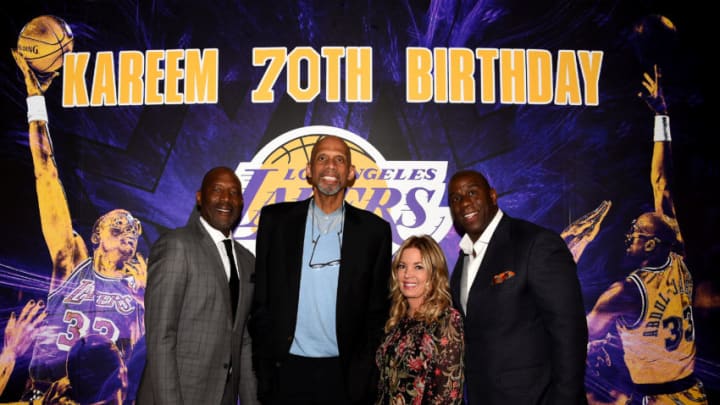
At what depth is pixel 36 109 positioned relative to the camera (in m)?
4.16

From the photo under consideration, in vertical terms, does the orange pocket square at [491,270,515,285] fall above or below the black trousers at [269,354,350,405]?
above

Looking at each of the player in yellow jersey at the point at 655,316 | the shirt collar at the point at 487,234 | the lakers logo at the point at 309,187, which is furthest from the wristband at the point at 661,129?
the shirt collar at the point at 487,234

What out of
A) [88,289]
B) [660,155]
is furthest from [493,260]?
A: [88,289]

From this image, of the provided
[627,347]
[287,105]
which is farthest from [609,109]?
[287,105]

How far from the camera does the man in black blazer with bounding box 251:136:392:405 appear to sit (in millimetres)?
2490

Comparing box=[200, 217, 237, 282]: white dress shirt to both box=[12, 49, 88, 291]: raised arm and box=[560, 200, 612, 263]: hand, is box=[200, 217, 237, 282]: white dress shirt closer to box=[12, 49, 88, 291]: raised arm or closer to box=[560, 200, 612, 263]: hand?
box=[12, 49, 88, 291]: raised arm

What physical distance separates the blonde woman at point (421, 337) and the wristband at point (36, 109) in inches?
136

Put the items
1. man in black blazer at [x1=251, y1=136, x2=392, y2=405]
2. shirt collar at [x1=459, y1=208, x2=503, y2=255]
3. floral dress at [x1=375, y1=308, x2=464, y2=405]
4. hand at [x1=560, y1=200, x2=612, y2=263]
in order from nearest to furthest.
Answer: floral dress at [x1=375, y1=308, x2=464, y2=405], man in black blazer at [x1=251, y1=136, x2=392, y2=405], shirt collar at [x1=459, y1=208, x2=503, y2=255], hand at [x1=560, y1=200, x2=612, y2=263]

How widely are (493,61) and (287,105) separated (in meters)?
1.78

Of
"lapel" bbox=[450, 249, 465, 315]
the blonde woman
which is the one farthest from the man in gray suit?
"lapel" bbox=[450, 249, 465, 315]

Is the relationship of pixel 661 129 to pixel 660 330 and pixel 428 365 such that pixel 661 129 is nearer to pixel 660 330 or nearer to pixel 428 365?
pixel 660 330

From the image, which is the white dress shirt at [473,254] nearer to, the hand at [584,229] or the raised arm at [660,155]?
the hand at [584,229]

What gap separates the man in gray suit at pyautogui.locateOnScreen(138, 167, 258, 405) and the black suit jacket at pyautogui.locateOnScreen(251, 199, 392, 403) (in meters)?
0.18

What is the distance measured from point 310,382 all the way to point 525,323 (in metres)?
1.12
